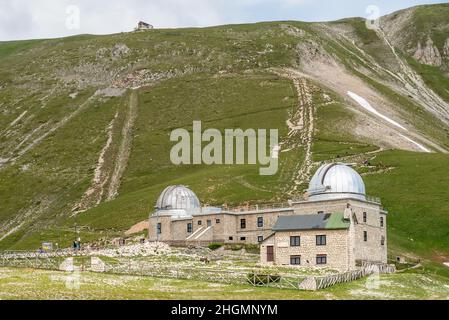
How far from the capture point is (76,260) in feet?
248

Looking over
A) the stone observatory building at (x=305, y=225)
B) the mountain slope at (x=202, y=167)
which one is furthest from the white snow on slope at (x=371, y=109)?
the stone observatory building at (x=305, y=225)

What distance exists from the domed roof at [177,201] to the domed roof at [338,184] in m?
22.9

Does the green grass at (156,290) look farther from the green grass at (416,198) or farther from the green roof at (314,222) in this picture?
the green grass at (416,198)

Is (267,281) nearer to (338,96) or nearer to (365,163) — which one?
(365,163)

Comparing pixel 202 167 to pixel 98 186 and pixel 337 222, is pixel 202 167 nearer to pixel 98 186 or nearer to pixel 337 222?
pixel 98 186

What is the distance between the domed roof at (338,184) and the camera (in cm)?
8912

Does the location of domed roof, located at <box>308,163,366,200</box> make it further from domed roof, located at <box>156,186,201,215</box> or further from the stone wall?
domed roof, located at <box>156,186,201,215</box>

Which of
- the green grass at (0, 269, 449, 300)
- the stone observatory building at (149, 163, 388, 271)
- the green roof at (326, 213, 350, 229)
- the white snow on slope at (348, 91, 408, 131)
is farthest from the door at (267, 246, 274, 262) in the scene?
the white snow on slope at (348, 91, 408, 131)

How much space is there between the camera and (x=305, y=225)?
81688mm

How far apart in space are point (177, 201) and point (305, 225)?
1206 inches

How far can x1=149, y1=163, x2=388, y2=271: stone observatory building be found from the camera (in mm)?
80125
